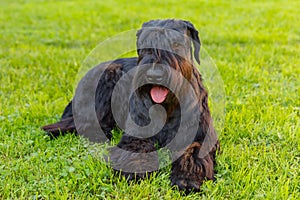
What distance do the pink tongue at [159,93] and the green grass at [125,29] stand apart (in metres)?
0.73

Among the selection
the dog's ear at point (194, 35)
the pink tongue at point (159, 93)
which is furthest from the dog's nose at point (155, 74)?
the dog's ear at point (194, 35)

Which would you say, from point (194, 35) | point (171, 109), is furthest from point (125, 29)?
point (171, 109)

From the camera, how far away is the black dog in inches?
133

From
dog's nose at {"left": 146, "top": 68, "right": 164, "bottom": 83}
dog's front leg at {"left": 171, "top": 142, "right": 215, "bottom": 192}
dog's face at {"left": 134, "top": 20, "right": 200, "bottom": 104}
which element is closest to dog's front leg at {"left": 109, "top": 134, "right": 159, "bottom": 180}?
dog's front leg at {"left": 171, "top": 142, "right": 215, "bottom": 192}

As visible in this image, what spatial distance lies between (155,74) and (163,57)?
16 centimetres

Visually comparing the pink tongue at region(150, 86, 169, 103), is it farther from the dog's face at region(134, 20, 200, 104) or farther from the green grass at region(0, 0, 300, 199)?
the green grass at region(0, 0, 300, 199)

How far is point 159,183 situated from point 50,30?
664cm

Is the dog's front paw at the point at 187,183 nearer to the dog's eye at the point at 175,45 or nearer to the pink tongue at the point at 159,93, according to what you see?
the pink tongue at the point at 159,93

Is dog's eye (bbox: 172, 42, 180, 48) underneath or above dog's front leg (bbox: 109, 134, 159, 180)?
above

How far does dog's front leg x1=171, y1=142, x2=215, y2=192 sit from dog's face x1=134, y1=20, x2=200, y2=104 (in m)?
0.55

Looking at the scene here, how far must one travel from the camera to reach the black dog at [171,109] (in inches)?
133

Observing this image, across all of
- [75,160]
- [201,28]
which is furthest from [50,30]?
[75,160]

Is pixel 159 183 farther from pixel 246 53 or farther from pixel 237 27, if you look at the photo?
pixel 237 27

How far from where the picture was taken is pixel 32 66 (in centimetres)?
702
